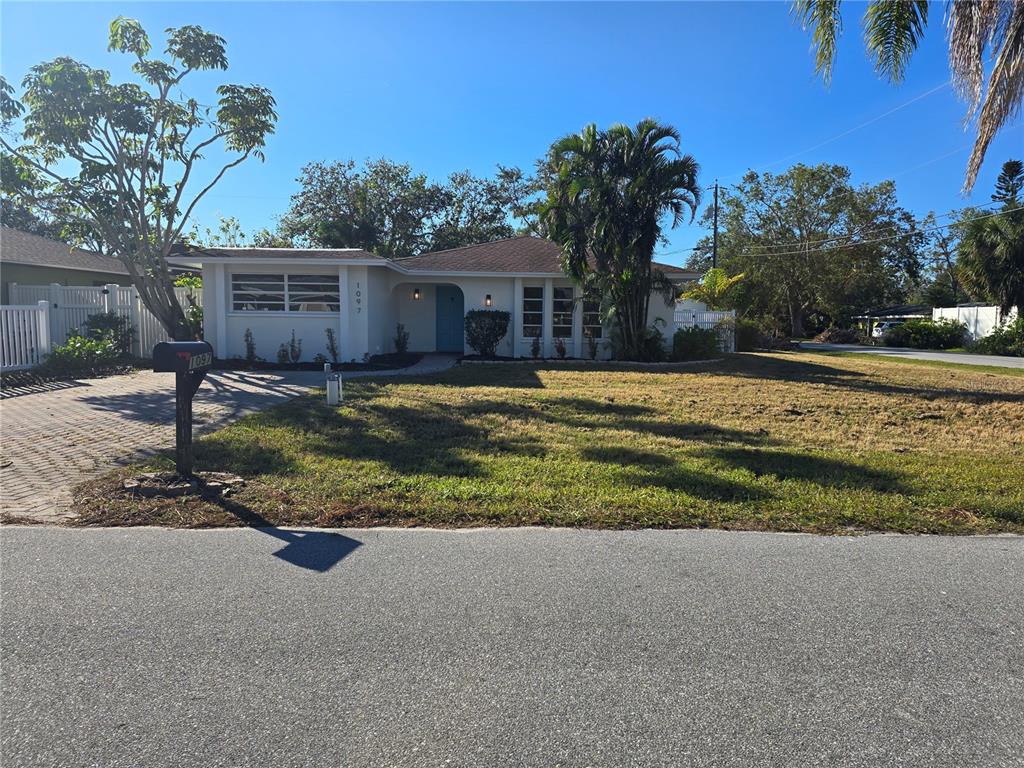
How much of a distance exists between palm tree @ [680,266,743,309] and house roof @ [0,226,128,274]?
21035 mm

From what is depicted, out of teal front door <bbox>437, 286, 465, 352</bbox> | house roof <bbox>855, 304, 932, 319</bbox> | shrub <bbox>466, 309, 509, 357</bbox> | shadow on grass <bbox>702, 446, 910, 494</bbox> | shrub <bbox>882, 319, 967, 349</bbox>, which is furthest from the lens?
house roof <bbox>855, 304, 932, 319</bbox>

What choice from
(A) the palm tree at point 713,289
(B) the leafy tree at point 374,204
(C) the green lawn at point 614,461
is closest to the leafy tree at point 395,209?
(B) the leafy tree at point 374,204

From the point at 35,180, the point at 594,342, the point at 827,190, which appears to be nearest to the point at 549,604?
the point at 594,342

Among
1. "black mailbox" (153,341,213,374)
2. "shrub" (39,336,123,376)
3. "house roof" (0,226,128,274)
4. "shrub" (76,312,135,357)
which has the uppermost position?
"house roof" (0,226,128,274)

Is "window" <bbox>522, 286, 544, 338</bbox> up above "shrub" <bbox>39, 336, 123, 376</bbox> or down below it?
above

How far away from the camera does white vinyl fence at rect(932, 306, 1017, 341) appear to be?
99.7 feet

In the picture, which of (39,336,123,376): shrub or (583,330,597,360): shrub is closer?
(39,336,123,376): shrub

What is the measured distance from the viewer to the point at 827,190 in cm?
4047

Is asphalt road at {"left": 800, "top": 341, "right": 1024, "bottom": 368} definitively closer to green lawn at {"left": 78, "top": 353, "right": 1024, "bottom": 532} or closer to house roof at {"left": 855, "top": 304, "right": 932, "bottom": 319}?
green lawn at {"left": 78, "top": 353, "right": 1024, "bottom": 532}

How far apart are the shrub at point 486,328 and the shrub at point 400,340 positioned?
7.46ft

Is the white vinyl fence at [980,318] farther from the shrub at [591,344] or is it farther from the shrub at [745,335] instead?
the shrub at [591,344]

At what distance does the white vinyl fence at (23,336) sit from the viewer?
41.7 feet

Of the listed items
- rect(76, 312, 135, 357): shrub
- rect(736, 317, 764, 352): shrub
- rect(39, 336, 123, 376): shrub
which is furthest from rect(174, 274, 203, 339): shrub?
rect(736, 317, 764, 352): shrub

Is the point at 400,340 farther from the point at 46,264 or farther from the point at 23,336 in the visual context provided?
the point at 46,264
